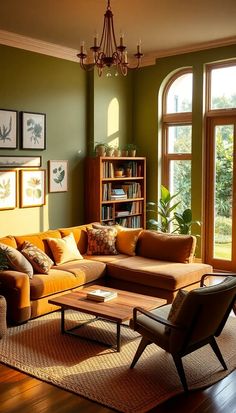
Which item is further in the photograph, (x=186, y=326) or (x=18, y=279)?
(x=18, y=279)

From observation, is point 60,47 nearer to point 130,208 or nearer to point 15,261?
point 130,208

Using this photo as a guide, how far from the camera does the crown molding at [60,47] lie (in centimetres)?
613

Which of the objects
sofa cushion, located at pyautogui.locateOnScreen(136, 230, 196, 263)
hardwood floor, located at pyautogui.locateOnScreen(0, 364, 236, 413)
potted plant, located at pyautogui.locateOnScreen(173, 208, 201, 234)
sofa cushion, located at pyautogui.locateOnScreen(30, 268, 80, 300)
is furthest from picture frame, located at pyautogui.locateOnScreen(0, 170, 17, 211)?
hardwood floor, located at pyautogui.locateOnScreen(0, 364, 236, 413)

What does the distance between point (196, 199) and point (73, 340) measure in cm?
351

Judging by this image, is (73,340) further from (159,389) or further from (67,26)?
(67,26)

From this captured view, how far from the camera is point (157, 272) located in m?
5.43

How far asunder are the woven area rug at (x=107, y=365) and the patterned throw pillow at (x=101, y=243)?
1.60 m

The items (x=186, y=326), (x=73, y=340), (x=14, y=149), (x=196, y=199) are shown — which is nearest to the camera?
(x=186, y=326)

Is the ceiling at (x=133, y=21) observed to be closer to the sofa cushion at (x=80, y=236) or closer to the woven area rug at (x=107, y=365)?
the sofa cushion at (x=80, y=236)

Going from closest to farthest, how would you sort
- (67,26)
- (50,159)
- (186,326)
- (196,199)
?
(186,326) < (67,26) < (50,159) < (196,199)

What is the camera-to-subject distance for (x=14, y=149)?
6.30 m

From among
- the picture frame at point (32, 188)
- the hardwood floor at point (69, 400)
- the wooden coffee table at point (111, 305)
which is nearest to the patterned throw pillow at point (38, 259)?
the wooden coffee table at point (111, 305)

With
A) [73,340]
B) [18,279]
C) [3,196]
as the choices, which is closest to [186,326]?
[73,340]

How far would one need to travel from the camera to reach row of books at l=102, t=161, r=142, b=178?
723 centimetres
